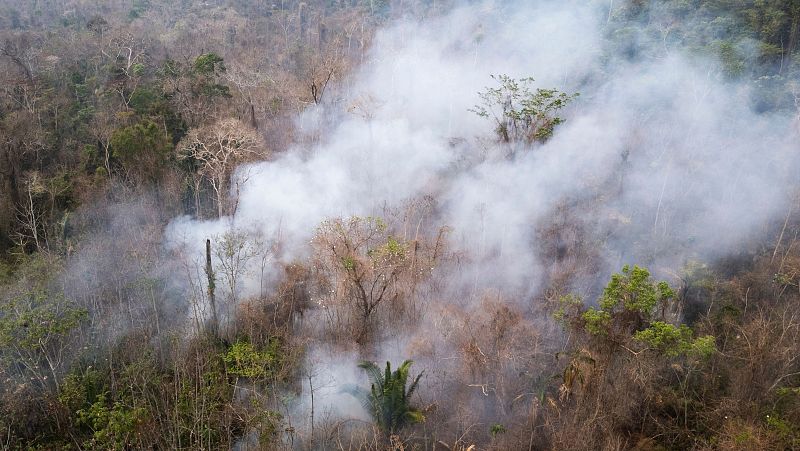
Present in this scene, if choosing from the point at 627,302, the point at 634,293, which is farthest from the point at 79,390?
the point at 634,293

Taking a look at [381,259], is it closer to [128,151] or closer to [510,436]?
[510,436]

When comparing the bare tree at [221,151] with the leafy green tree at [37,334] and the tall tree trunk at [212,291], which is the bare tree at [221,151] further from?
the leafy green tree at [37,334]

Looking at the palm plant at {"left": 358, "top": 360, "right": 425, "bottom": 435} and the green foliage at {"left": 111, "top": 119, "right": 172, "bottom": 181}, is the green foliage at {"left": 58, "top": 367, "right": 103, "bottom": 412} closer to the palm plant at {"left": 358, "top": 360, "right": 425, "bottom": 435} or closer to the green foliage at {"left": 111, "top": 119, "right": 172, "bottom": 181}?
the palm plant at {"left": 358, "top": 360, "right": 425, "bottom": 435}

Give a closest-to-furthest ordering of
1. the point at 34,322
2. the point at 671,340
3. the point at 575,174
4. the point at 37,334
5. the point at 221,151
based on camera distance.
Answer: 1. the point at 671,340
2. the point at 37,334
3. the point at 34,322
4. the point at 221,151
5. the point at 575,174

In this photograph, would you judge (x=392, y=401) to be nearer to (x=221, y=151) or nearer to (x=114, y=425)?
(x=114, y=425)

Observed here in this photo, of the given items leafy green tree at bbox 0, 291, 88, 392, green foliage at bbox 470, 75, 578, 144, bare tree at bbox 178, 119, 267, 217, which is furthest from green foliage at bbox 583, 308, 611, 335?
bare tree at bbox 178, 119, 267, 217
